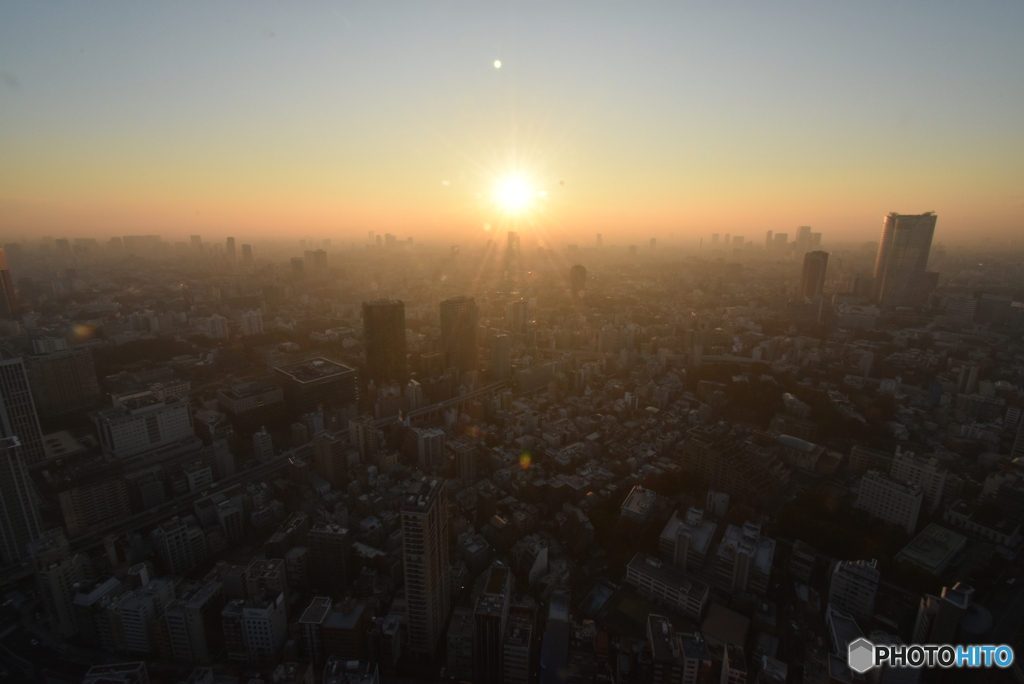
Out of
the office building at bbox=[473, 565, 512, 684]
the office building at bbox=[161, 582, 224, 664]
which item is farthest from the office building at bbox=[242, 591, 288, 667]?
the office building at bbox=[473, 565, 512, 684]

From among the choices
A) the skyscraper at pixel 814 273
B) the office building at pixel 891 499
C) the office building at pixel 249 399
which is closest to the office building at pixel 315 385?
the office building at pixel 249 399

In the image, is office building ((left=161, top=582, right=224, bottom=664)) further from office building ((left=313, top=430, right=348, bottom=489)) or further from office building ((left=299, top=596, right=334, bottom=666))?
office building ((left=313, top=430, right=348, bottom=489))

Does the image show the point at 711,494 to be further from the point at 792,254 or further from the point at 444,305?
the point at 792,254

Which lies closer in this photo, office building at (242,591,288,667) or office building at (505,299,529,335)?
office building at (242,591,288,667)

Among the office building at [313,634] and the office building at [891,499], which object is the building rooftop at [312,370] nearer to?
the office building at [313,634]

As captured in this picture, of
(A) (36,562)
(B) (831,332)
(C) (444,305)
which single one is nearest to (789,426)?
(C) (444,305)

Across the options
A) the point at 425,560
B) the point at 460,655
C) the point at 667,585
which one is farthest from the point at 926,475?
the point at 425,560
